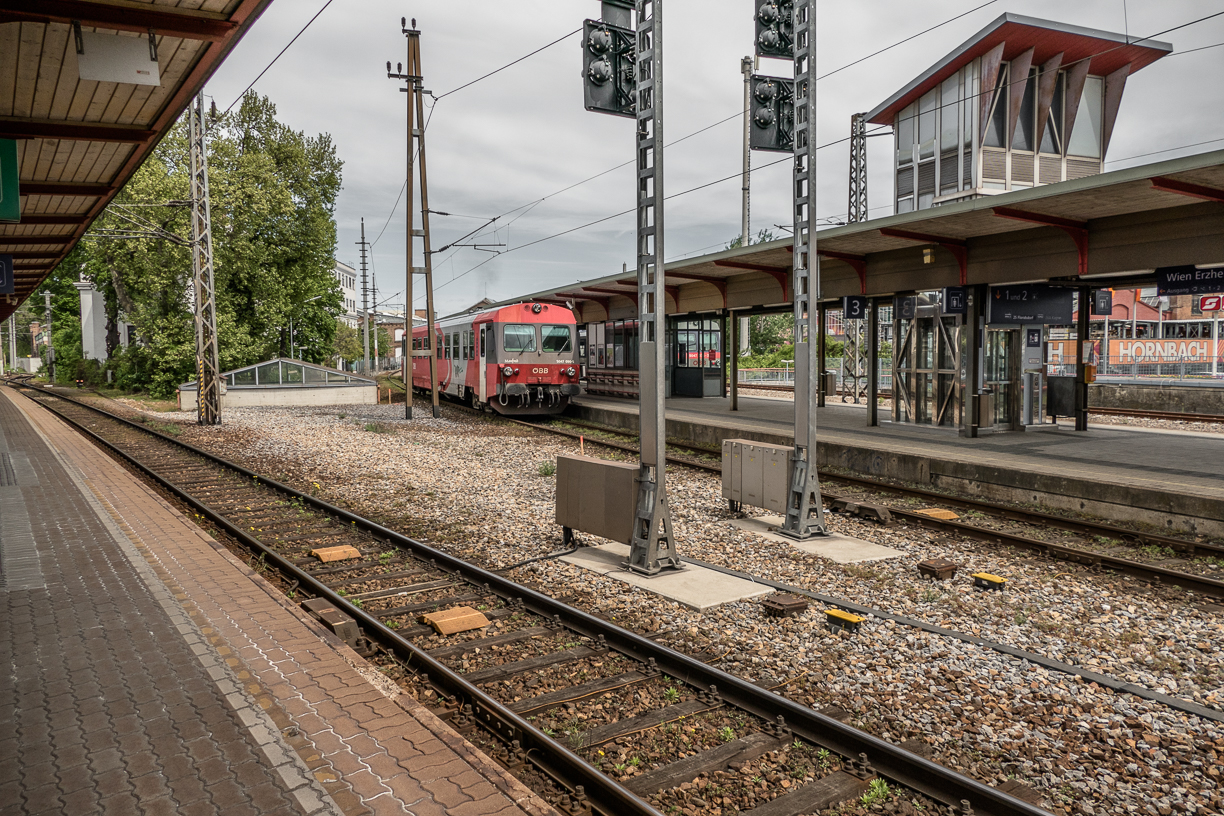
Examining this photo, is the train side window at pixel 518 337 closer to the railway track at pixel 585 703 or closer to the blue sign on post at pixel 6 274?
the blue sign on post at pixel 6 274

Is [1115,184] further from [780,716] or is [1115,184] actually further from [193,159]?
[193,159]

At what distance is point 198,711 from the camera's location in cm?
429

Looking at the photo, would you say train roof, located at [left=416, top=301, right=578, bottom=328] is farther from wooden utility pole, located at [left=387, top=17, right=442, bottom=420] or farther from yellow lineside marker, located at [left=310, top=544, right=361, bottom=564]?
yellow lineside marker, located at [left=310, top=544, right=361, bottom=564]

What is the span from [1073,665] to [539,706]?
363 cm

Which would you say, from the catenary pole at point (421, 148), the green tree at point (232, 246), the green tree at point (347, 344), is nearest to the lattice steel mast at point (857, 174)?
the catenary pole at point (421, 148)

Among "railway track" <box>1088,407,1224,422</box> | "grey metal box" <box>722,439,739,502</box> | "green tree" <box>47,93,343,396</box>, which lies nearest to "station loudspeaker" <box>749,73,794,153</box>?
"grey metal box" <box>722,439,739,502</box>

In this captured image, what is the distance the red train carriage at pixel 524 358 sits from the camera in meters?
22.4

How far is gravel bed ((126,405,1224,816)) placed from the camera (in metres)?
4.13

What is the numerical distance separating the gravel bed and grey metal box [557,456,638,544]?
0.55 metres

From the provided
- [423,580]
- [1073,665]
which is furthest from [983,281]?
[423,580]

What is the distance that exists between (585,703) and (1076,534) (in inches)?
304

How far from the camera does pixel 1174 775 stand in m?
3.99

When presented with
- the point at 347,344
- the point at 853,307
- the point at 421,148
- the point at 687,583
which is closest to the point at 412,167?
the point at 421,148

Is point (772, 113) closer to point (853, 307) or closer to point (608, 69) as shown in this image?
point (608, 69)
